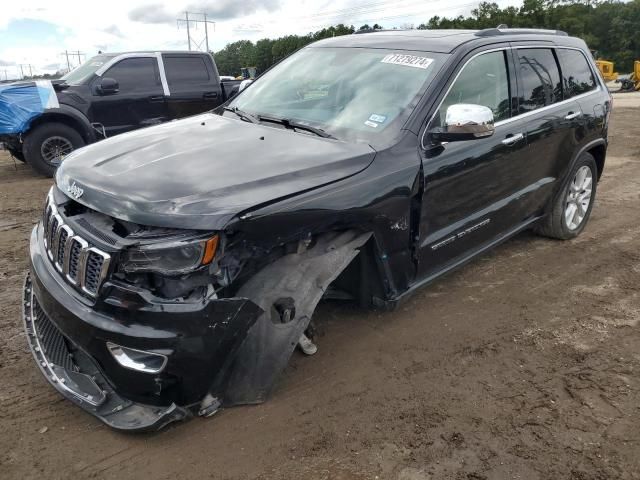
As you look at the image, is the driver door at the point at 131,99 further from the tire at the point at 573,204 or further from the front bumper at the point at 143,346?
the front bumper at the point at 143,346

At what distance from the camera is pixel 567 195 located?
5.01 m

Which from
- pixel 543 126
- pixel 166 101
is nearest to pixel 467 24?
pixel 166 101

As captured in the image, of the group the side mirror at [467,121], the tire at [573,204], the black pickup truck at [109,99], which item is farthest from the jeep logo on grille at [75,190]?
the black pickup truck at [109,99]

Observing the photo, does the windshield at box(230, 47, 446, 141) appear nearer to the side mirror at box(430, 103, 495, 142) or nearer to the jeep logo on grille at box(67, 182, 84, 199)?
the side mirror at box(430, 103, 495, 142)

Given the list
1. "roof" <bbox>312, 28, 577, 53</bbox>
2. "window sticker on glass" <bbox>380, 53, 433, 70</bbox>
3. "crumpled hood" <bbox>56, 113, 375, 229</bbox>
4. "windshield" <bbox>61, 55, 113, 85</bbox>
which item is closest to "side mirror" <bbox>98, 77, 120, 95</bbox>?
"windshield" <bbox>61, 55, 113, 85</bbox>

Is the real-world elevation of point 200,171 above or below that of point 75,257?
above

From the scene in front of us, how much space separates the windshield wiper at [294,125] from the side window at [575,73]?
2649mm

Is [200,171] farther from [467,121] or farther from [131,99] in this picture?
[131,99]

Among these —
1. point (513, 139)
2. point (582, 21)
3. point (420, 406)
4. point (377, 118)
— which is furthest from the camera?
point (582, 21)

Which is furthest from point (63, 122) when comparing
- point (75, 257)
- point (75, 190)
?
point (75, 257)

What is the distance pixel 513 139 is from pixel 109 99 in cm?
691

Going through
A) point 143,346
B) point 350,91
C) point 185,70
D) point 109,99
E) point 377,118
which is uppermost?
point 350,91

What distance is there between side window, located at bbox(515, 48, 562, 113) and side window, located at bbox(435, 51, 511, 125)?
0.83 ft

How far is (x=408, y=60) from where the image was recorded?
358 cm
